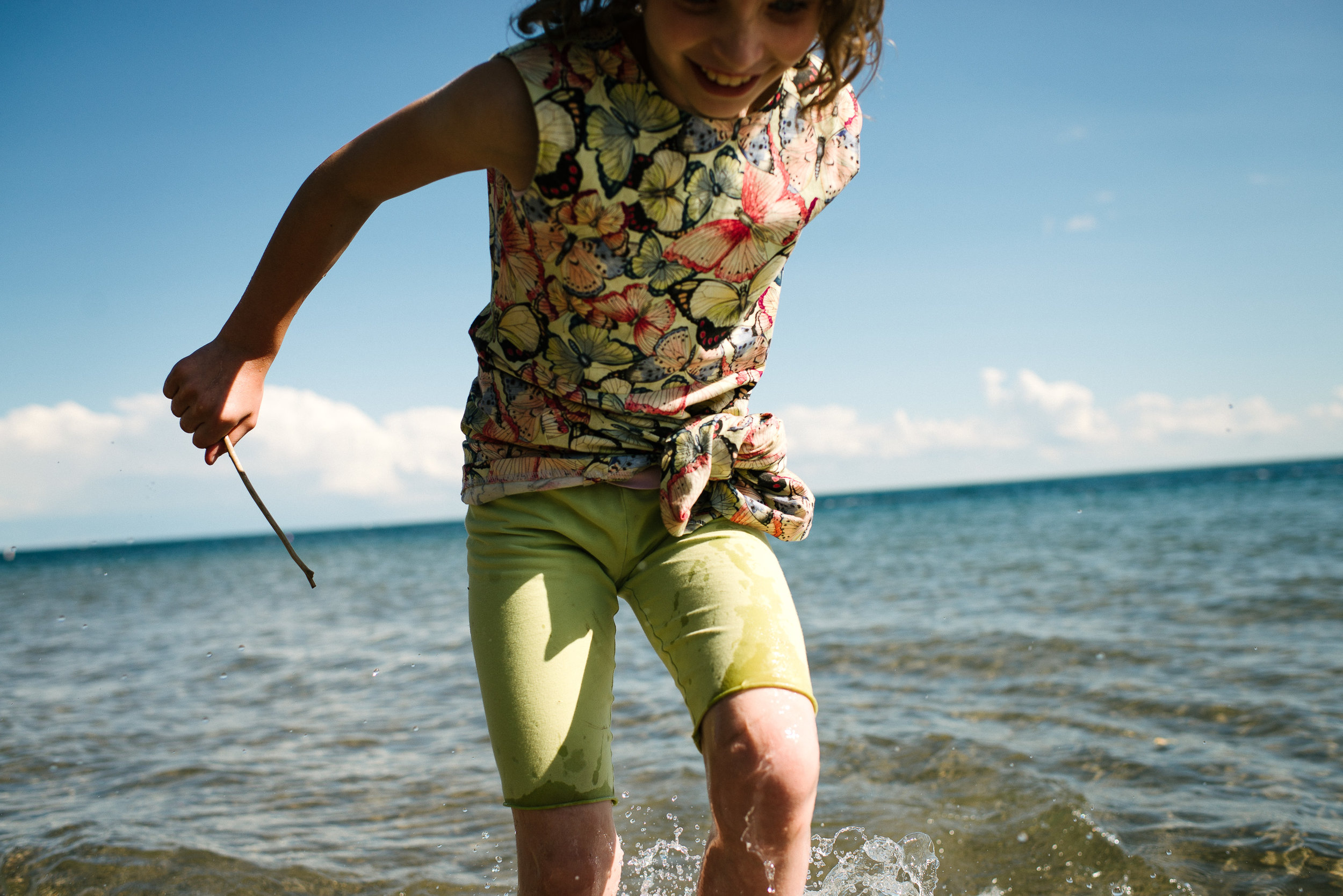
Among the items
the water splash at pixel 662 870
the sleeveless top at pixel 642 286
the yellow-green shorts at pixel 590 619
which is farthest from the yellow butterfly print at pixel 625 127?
the water splash at pixel 662 870

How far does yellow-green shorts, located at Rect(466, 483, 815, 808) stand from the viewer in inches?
63.8

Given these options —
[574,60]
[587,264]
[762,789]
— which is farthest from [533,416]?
[762,789]

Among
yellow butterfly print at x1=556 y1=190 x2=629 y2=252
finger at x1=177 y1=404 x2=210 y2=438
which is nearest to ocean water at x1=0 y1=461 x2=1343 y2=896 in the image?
finger at x1=177 y1=404 x2=210 y2=438

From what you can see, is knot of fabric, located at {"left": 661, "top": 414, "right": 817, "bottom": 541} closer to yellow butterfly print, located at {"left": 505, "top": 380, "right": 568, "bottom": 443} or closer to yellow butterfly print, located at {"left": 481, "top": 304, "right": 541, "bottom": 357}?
yellow butterfly print, located at {"left": 505, "top": 380, "right": 568, "bottom": 443}

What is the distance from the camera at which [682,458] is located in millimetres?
1676

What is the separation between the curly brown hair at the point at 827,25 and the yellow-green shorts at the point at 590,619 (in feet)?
2.71

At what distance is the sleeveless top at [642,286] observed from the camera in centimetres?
153

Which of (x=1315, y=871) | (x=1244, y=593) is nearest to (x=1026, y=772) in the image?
(x=1315, y=871)

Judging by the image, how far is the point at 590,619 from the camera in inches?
68.4

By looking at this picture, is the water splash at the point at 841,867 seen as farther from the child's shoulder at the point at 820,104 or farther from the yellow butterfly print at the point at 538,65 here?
the yellow butterfly print at the point at 538,65

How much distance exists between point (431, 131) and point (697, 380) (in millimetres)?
644

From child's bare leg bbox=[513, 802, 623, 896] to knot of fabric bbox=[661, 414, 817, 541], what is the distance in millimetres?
546

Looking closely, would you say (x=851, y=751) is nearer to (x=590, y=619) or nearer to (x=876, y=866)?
(x=876, y=866)

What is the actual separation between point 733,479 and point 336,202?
897mm
